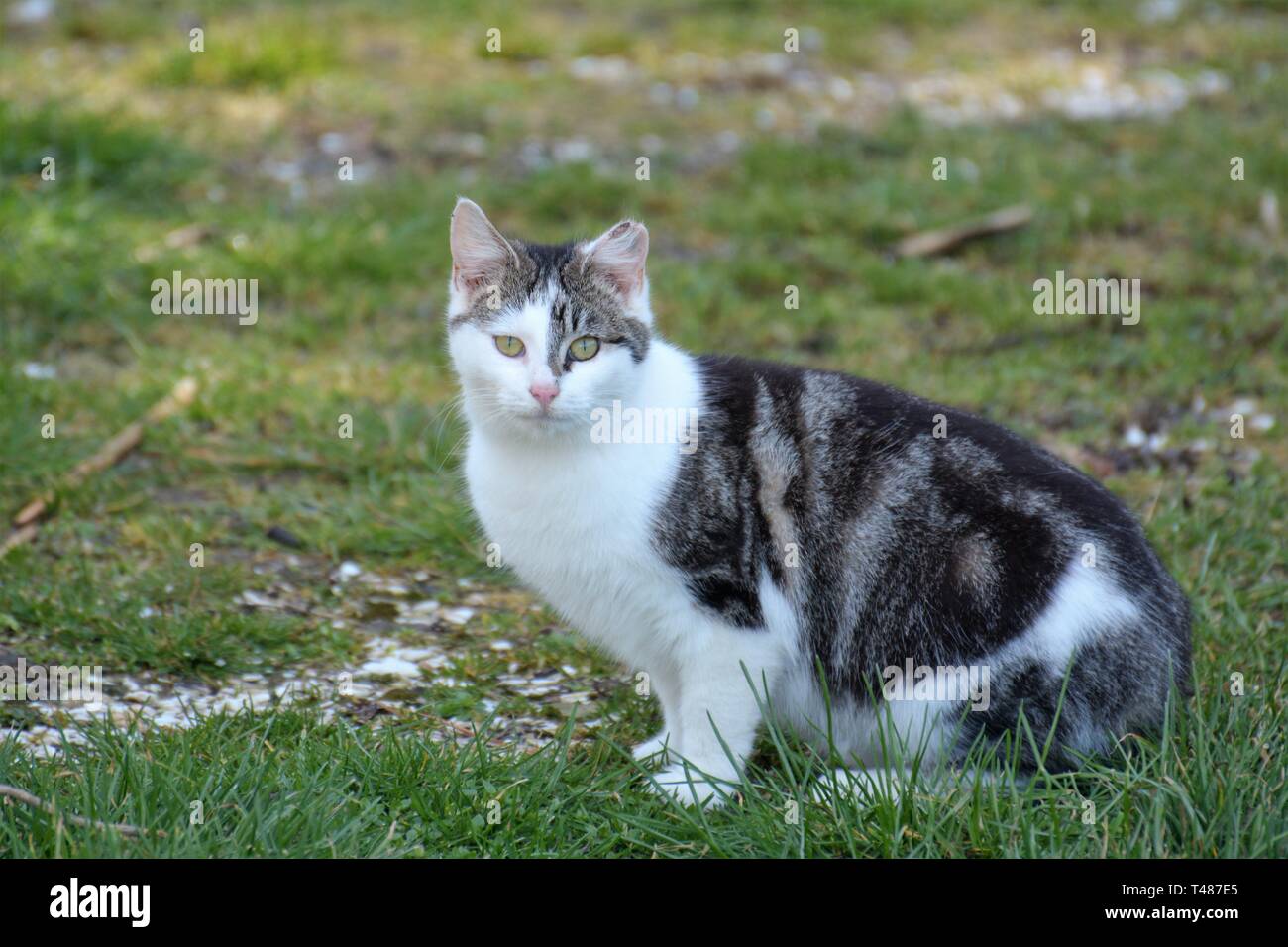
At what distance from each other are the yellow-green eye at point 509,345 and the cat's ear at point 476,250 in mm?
256

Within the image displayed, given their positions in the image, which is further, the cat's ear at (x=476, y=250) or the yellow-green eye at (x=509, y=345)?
the cat's ear at (x=476, y=250)

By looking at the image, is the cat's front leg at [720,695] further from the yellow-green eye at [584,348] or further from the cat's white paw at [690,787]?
the yellow-green eye at [584,348]

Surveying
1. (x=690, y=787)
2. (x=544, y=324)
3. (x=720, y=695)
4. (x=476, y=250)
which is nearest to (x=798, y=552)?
(x=720, y=695)

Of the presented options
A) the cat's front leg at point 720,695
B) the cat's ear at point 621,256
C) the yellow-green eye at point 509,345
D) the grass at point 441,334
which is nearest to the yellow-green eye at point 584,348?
the yellow-green eye at point 509,345

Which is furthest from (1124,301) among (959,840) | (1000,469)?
(959,840)

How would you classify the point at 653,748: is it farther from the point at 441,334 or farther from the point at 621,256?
the point at 441,334

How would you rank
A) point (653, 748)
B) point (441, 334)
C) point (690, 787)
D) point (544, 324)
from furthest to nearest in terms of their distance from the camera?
point (441, 334) < point (653, 748) < point (544, 324) < point (690, 787)

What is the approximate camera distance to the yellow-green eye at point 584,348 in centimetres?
395

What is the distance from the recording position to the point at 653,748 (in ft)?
13.4

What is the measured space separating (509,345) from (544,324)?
0.38 ft

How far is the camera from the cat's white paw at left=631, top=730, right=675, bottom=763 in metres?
3.97

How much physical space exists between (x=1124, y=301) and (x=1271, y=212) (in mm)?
1339

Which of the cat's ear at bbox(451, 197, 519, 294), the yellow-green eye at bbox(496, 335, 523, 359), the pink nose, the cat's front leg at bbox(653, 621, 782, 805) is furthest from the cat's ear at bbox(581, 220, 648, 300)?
the cat's front leg at bbox(653, 621, 782, 805)

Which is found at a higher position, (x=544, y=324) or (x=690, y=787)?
(x=544, y=324)
